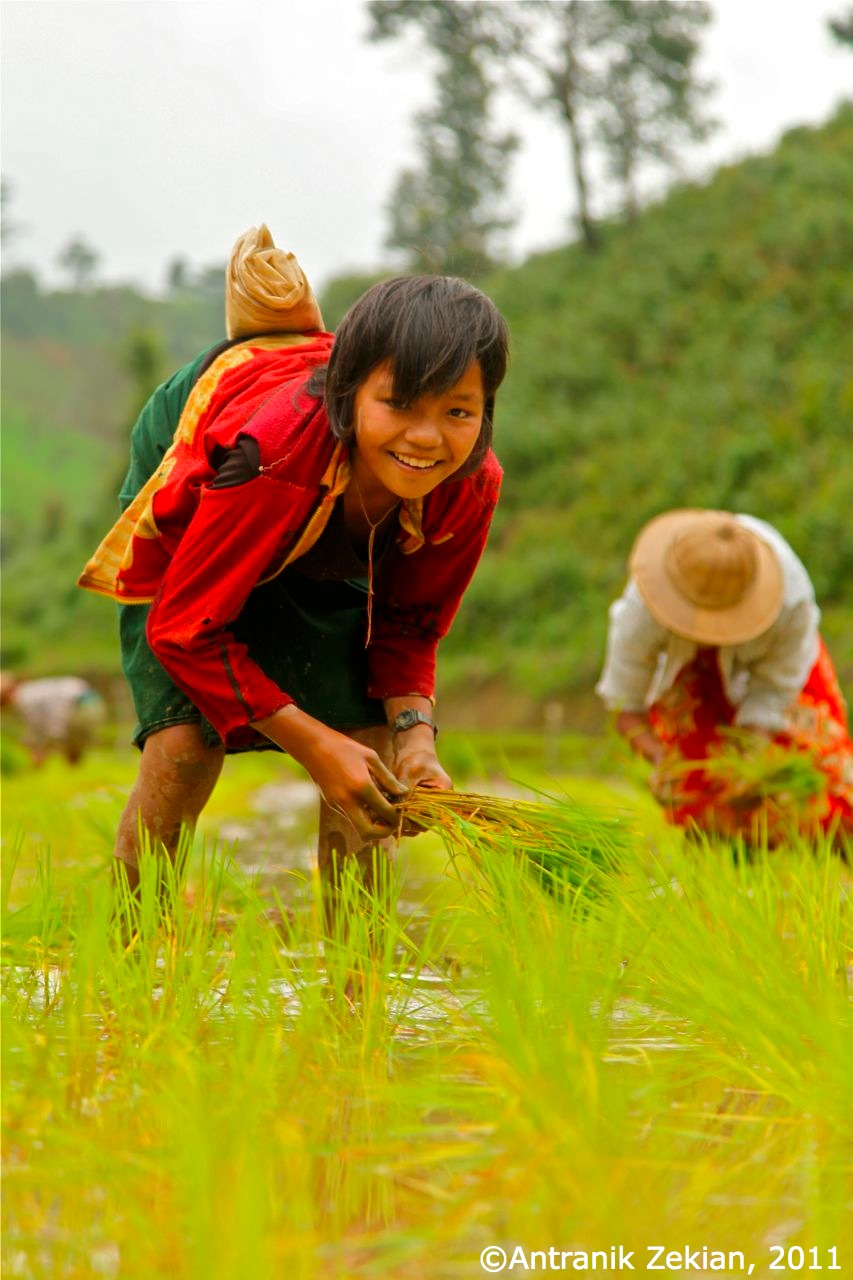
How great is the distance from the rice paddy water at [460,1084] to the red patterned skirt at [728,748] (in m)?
1.43

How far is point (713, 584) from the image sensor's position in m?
3.80

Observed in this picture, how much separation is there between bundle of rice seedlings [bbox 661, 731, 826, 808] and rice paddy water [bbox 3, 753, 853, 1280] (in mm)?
1349

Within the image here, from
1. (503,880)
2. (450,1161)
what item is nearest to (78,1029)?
(450,1161)

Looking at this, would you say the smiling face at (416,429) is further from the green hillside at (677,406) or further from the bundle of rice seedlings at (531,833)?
the green hillside at (677,406)

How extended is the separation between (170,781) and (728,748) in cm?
200

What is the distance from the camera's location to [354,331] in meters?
2.05

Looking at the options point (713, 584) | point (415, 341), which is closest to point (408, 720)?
point (415, 341)

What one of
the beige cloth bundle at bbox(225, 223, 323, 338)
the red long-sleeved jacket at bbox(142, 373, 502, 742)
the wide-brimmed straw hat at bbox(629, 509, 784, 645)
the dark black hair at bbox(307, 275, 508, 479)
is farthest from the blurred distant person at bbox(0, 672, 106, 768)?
the dark black hair at bbox(307, 275, 508, 479)

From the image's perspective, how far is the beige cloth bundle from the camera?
2492 millimetres

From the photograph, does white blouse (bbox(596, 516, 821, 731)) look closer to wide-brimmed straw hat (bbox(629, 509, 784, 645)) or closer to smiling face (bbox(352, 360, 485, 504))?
wide-brimmed straw hat (bbox(629, 509, 784, 645))

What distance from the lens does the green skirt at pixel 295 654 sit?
2.45m

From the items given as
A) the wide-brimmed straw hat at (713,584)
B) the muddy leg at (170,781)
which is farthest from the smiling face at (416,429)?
the wide-brimmed straw hat at (713,584)

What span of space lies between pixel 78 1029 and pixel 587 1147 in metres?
0.67

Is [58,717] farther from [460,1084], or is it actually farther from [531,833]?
[460,1084]
